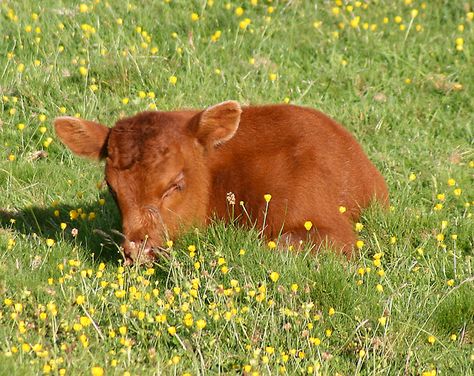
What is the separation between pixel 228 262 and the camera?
261 inches

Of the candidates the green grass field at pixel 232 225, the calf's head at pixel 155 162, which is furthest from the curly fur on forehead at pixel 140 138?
the green grass field at pixel 232 225

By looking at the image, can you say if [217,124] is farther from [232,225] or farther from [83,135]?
[83,135]

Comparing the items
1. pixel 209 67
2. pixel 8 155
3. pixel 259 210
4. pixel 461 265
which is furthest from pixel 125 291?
pixel 209 67

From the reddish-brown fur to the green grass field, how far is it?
0.23 metres

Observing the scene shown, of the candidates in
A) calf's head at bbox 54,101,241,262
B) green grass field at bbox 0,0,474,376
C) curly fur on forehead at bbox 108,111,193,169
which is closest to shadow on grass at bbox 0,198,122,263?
green grass field at bbox 0,0,474,376

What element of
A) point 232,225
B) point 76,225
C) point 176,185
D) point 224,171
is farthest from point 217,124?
point 76,225

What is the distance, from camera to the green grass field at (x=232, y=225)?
585 cm

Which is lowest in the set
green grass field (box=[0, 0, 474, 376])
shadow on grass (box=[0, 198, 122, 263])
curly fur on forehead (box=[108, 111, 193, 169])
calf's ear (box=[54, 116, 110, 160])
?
shadow on grass (box=[0, 198, 122, 263])

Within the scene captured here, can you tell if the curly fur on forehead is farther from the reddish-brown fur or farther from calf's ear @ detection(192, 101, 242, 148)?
calf's ear @ detection(192, 101, 242, 148)

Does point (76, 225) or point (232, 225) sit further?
point (76, 225)

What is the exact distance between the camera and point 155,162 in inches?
265

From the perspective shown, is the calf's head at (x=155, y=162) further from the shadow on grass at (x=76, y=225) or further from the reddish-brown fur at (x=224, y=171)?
the shadow on grass at (x=76, y=225)

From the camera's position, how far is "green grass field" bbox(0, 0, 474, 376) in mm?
5852

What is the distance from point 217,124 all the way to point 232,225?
72 centimetres
